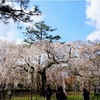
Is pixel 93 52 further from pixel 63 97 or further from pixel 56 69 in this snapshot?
pixel 63 97

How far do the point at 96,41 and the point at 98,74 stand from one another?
171 inches

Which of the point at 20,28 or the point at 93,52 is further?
the point at 93,52

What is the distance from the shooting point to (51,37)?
38625 mm

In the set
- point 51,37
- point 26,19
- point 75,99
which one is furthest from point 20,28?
point 51,37

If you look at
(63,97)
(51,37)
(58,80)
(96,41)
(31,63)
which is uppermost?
(51,37)

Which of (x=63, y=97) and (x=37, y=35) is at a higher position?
(x=37, y=35)

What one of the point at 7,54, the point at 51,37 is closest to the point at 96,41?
the point at 7,54

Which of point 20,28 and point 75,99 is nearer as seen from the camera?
point 20,28

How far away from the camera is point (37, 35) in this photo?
39.4 meters

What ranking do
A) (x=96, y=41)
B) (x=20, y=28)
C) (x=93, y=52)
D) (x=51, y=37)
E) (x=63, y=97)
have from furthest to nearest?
1. (x=51, y=37)
2. (x=96, y=41)
3. (x=93, y=52)
4. (x=63, y=97)
5. (x=20, y=28)

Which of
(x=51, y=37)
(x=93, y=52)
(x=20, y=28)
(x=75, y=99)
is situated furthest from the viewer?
(x=51, y=37)

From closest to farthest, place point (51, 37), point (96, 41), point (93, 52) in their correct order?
point (93, 52) < point (96, 41) < point (51, 37)

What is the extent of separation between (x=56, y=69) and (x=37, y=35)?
1583 centimetres

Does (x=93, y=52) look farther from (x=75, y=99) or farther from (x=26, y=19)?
(x=26, y=19)
